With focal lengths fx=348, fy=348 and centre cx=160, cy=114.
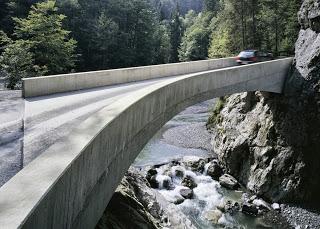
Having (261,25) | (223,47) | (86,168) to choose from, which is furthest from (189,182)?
(223,47)

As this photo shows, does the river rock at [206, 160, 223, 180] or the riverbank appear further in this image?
the river rock at [206, 160, 223, 180]

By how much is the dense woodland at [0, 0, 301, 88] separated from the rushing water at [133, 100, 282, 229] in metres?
11.3

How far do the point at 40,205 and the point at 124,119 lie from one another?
487 cm

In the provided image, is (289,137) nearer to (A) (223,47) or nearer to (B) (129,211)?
(B) (129,211)

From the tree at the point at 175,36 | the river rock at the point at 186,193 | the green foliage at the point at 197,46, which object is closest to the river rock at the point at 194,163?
the river rock at the point at 186,193

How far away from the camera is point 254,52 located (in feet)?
98.5

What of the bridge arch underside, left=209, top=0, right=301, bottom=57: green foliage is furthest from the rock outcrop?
left=209, top=0, right=301, bottom=57: green foliage

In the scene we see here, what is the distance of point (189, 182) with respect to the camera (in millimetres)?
23203

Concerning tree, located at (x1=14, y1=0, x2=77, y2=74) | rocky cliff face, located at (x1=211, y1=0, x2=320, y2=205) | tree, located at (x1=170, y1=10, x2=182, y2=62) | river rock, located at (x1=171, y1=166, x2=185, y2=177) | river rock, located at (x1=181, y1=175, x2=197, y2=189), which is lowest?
river rock, located at (x1=181, y1=175, x2=197, y2=189)

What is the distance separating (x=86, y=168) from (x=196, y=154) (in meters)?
24.2

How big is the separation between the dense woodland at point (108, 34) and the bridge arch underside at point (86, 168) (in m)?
15.5

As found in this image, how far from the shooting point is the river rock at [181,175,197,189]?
2300 cm

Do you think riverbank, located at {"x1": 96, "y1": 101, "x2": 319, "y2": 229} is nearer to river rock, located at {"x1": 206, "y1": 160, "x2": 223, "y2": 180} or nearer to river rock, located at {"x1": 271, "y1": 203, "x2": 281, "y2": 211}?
river rock, located at {"x1": 271, "y1": 203, "x2": 281, "y2": 211}

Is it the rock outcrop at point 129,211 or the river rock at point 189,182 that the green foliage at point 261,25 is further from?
the rock outcrop at point 129,211
